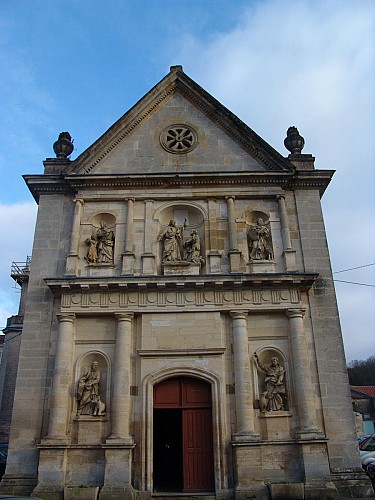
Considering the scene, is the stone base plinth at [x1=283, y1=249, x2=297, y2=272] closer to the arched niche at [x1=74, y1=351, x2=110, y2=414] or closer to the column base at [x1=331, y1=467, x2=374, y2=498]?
the column base at [x1=331, y1=467, x2=374, y2=498]

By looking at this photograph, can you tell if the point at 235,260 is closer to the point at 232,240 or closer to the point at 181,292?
the point at 232,240

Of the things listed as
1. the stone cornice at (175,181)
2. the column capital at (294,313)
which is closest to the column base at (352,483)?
the column capital at (294,313)

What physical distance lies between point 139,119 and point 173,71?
8.47 feet

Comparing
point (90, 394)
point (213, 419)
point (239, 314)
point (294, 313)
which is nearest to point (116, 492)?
point (90, 394)

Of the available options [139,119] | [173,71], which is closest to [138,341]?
[139,119]

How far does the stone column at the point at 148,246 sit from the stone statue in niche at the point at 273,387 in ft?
14.6

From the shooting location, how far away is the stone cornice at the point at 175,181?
16.5m

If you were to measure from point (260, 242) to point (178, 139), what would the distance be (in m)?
5.28

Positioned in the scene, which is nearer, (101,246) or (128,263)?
(128,263)

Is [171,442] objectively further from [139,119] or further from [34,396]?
[139,119]

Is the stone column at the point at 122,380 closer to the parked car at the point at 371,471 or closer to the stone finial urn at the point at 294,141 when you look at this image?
the parked car at the point at 371,471

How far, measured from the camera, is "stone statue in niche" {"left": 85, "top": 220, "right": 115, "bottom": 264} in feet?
50.7

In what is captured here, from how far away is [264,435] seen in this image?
43.6 feet

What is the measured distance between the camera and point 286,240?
51.4ft
